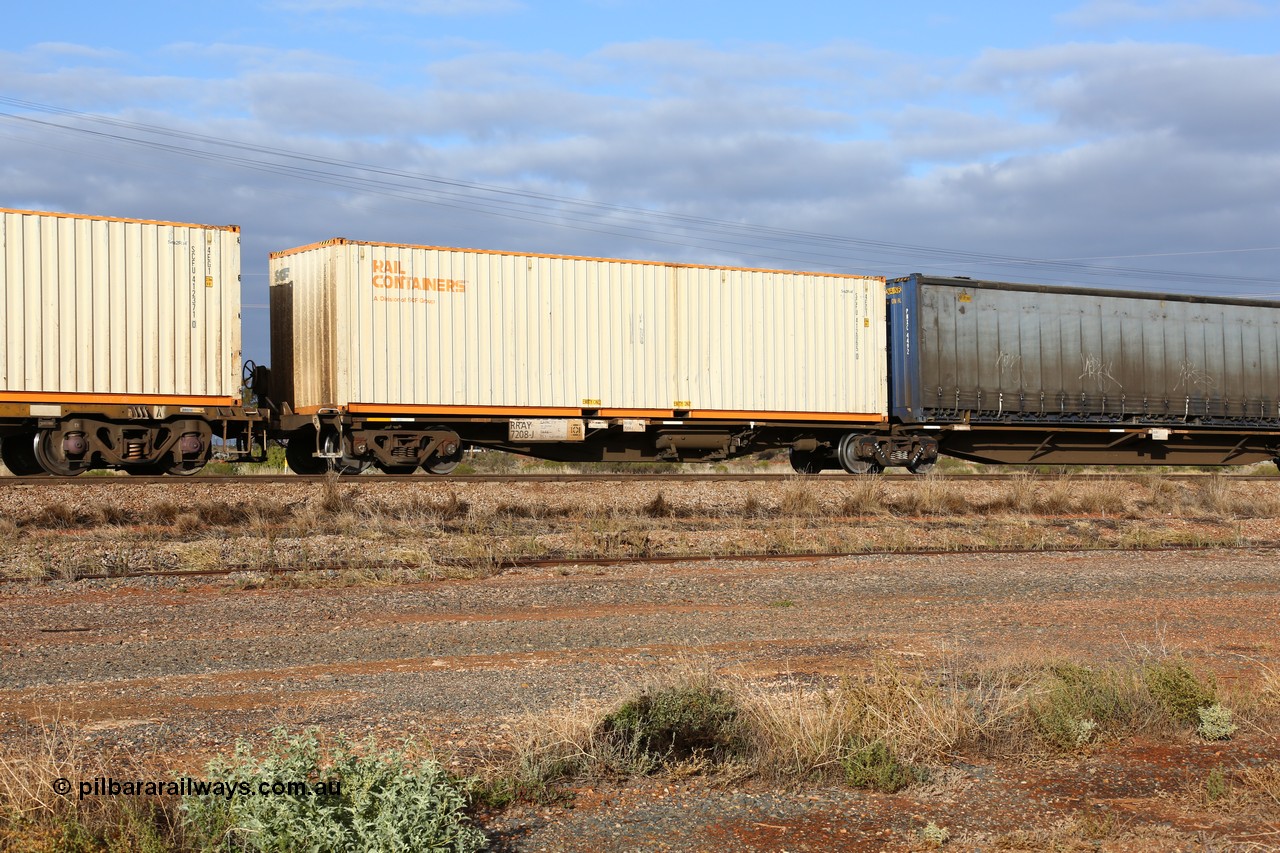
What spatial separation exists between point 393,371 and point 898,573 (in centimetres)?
898

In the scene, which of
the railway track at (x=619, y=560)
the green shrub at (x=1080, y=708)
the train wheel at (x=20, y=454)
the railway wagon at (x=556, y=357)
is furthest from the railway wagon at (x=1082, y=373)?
the green shrub at (x=1080, y=708)

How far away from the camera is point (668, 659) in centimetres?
723

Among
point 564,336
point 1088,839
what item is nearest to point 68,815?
point 1088,839

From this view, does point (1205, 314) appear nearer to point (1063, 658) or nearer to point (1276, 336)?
point (1276, 336)

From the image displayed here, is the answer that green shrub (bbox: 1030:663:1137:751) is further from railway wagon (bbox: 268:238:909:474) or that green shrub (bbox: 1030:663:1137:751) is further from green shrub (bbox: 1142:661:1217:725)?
railway wagon (bbox: 268:238:909:474)

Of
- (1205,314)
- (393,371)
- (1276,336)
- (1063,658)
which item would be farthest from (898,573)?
(1276,336)

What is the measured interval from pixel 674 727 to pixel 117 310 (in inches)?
517

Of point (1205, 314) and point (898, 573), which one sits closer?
point (898, 573)

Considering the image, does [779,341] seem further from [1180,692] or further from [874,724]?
[874,724]

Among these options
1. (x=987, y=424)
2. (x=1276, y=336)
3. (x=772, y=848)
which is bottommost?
(x=772, y=848)

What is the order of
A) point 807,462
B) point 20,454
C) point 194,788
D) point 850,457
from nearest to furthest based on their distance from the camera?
point 194,788 < point 20,454 < point 850,457 < point 807,462

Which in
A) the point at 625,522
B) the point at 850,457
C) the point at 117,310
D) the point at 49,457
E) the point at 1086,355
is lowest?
the point at 625,522

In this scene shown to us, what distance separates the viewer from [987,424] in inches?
855

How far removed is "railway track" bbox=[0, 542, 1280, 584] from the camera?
35.6ft
